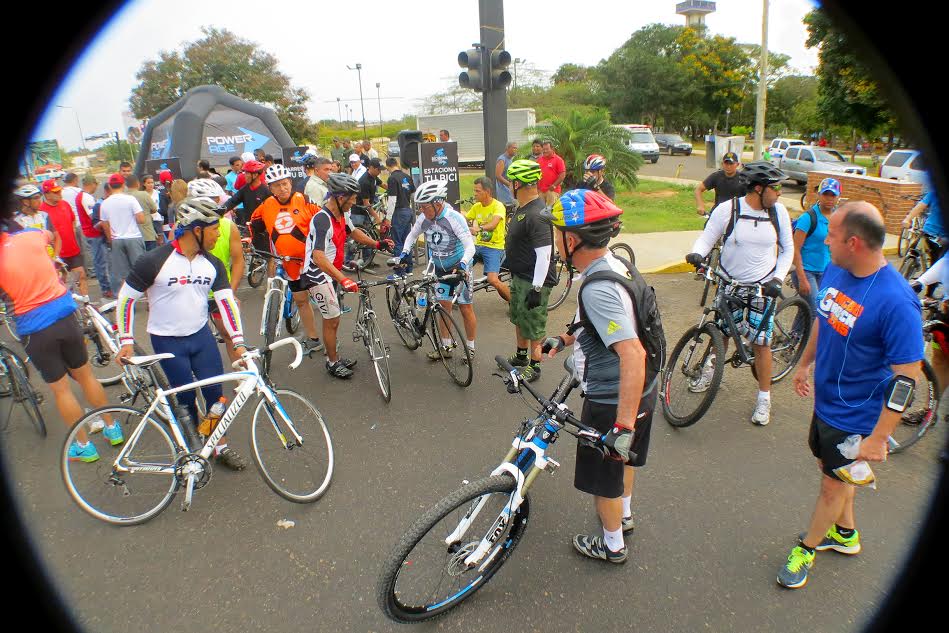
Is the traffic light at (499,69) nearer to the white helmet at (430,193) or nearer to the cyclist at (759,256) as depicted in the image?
the white helmet at (430,193)

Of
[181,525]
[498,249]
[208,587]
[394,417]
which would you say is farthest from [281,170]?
[208,587]

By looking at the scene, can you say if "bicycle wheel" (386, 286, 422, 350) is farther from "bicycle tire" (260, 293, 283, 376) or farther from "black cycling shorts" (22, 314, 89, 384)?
"black cycling shorts" (22, 314, 89, 384)

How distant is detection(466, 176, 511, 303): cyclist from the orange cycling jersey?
196cm

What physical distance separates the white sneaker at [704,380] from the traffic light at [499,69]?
20.1ft

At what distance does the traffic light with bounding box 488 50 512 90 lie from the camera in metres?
8.74

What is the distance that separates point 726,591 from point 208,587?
2.87m

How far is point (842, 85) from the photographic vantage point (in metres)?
18.8

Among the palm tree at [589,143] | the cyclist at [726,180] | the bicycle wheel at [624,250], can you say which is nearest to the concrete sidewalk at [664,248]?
the bicycle wheel at [624,250]

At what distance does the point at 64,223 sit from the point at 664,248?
10207 millimetres

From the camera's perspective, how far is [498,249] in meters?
6.46

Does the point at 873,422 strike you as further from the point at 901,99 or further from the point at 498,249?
the point at 498,249

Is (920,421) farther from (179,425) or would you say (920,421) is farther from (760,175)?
(179,425)

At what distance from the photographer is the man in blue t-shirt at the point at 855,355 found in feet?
8.08

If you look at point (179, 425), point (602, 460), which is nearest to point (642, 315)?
point (602, 460)
